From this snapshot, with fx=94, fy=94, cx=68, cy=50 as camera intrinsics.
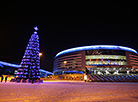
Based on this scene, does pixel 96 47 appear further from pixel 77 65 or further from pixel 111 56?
pixel 77 65

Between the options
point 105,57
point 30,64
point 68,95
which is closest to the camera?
point 68,95

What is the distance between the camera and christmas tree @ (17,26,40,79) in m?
21.5

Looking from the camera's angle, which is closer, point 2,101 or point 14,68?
point 2,101

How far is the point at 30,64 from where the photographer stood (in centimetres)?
2222

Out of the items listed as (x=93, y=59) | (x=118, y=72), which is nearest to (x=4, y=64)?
(x=93, y=59)

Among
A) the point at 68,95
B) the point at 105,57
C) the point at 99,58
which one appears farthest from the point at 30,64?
the point at 105,57

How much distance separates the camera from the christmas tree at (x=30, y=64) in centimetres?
2150

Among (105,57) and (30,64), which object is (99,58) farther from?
(30,64)

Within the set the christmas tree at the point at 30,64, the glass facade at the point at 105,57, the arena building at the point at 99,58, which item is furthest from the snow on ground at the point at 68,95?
the glass facade at the point at 105,57

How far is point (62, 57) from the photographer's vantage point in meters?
84.5

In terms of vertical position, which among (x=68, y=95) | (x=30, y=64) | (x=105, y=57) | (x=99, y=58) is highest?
Answer: (x=105, y=57)

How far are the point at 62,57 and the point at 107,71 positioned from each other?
3932 cm

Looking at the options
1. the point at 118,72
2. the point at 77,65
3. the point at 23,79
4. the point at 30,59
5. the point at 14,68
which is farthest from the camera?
the point at 77,65

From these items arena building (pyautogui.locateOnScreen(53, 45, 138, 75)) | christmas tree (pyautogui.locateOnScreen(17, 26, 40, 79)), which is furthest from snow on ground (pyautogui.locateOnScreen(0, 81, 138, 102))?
arena building (pyautogui.locateOnScreen(53, 45, 138, 75))
